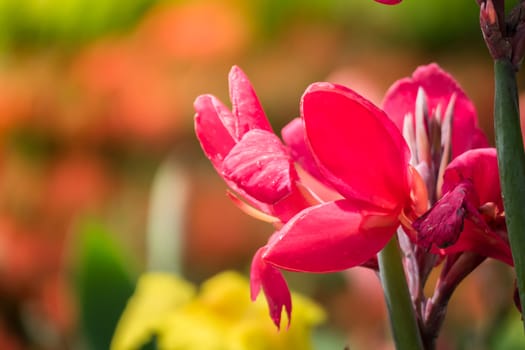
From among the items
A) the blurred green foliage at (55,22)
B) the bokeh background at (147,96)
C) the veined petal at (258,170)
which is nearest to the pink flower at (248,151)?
the veined petal at (258,170)

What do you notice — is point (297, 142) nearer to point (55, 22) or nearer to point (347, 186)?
point (347, 186)

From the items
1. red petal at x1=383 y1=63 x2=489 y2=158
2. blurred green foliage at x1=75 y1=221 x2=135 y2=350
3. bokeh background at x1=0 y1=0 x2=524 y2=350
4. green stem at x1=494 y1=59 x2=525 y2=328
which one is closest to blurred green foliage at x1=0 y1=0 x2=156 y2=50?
bokeh background at x1=0 y1=0 x2=524 y2=350

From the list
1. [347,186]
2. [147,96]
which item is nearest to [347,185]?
[347,186]

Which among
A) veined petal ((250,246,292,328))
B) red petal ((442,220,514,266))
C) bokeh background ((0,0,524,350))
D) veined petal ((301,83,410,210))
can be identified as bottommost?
bokeh background ((0,0,524,350))

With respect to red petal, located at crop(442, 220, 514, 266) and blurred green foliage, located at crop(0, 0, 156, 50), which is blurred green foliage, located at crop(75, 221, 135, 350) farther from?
blurred green foliage, located at crop(0, 0, 156, 50)

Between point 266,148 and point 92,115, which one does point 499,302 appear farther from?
point 92,115

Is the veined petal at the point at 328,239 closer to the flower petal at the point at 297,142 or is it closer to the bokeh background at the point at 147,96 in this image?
the flower petal at the point at 297,142
